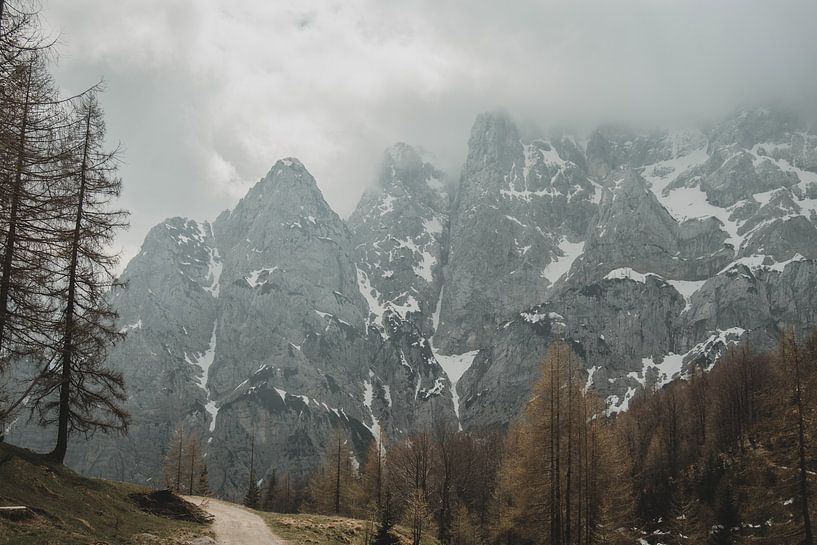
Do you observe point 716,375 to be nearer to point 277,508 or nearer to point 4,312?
point 277,508

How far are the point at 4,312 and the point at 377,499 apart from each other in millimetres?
49046

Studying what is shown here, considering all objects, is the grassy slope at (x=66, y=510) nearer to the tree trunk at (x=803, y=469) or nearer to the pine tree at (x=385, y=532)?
the pine tree at (x=385, y=532)

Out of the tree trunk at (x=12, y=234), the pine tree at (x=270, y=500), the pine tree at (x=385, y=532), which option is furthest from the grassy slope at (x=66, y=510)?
the pine tree at (x=270, y=500)

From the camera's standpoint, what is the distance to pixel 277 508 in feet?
292

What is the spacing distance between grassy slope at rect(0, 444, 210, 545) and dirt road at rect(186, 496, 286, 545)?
110cm

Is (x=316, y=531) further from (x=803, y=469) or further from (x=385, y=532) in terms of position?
(x=803, y=469)

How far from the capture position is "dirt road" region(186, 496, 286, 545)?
25.3 m

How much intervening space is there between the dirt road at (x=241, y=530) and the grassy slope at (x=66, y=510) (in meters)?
1.10

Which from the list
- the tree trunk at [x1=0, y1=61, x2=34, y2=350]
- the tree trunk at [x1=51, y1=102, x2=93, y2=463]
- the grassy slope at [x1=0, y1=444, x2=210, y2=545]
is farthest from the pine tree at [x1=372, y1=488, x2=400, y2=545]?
the tree trunk at [x1=0, y1=61, x2=34, y2=350]

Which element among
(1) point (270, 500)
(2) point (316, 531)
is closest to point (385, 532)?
(2) point (316, 531)

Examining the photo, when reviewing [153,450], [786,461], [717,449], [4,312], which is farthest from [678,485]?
[153,450]

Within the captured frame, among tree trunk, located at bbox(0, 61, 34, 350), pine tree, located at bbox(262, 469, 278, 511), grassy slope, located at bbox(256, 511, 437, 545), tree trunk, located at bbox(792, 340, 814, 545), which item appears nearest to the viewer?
tree trunk, located at bbox(0, 61, 34, 350)

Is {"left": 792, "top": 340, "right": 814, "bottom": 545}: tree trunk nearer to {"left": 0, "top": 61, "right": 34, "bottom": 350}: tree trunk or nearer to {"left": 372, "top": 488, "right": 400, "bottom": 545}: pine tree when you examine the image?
{"left": 372, "top": 488, "right": 400, "bottom": 545}: pine tree

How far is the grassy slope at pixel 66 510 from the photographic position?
1534cm
